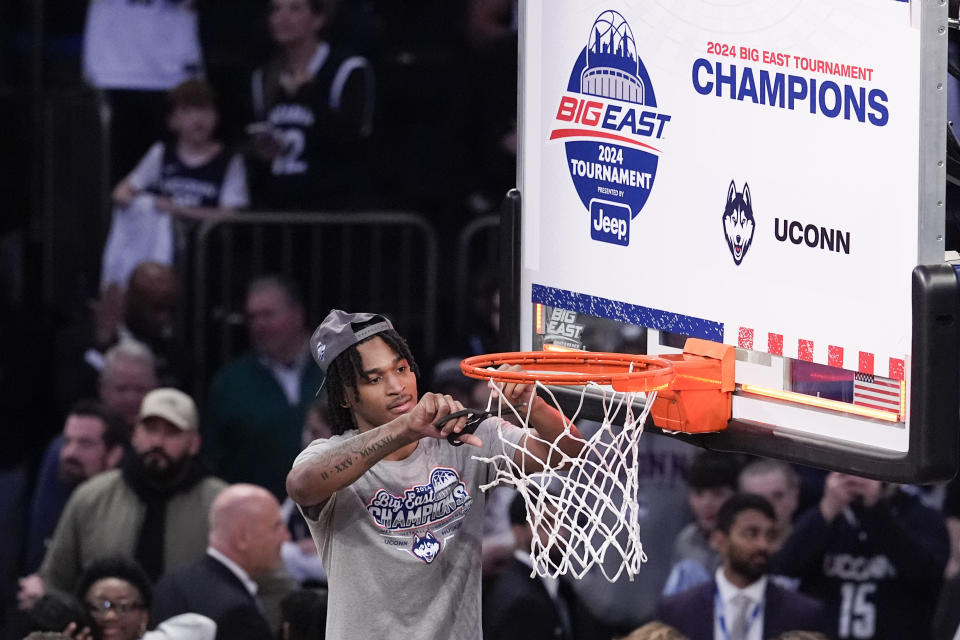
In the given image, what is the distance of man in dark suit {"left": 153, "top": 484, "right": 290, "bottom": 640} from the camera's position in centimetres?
701

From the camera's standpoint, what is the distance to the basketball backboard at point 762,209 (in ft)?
13.8

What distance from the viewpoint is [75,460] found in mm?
8359

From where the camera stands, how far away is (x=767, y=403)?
4727 mm

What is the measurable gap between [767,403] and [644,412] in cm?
34

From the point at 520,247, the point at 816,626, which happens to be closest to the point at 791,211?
the point at 520,247

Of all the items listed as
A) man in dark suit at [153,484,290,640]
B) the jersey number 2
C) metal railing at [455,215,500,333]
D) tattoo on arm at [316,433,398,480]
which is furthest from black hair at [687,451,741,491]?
tattoo on arm at [316,433,398,480]

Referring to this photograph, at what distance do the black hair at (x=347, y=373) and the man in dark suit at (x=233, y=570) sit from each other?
215cm

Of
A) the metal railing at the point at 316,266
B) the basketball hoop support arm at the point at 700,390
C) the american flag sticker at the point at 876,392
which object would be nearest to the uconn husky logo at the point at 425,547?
the basketball hoop support arm at the point at 700,390

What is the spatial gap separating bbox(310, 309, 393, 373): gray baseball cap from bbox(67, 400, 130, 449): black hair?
3609mm

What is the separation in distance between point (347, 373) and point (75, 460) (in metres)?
3.75

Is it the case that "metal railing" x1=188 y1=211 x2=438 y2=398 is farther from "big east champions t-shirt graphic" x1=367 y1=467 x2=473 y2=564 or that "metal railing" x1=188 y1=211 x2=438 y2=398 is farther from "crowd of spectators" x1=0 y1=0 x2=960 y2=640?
"big east champions t-shirt graphic" x1=367 y1=467 x2=473 y2=564

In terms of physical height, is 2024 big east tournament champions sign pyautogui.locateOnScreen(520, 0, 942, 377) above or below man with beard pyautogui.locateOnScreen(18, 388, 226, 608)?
above

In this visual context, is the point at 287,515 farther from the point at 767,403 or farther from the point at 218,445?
the point at 767,403

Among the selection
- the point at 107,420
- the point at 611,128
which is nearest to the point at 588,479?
the point at 611,128
